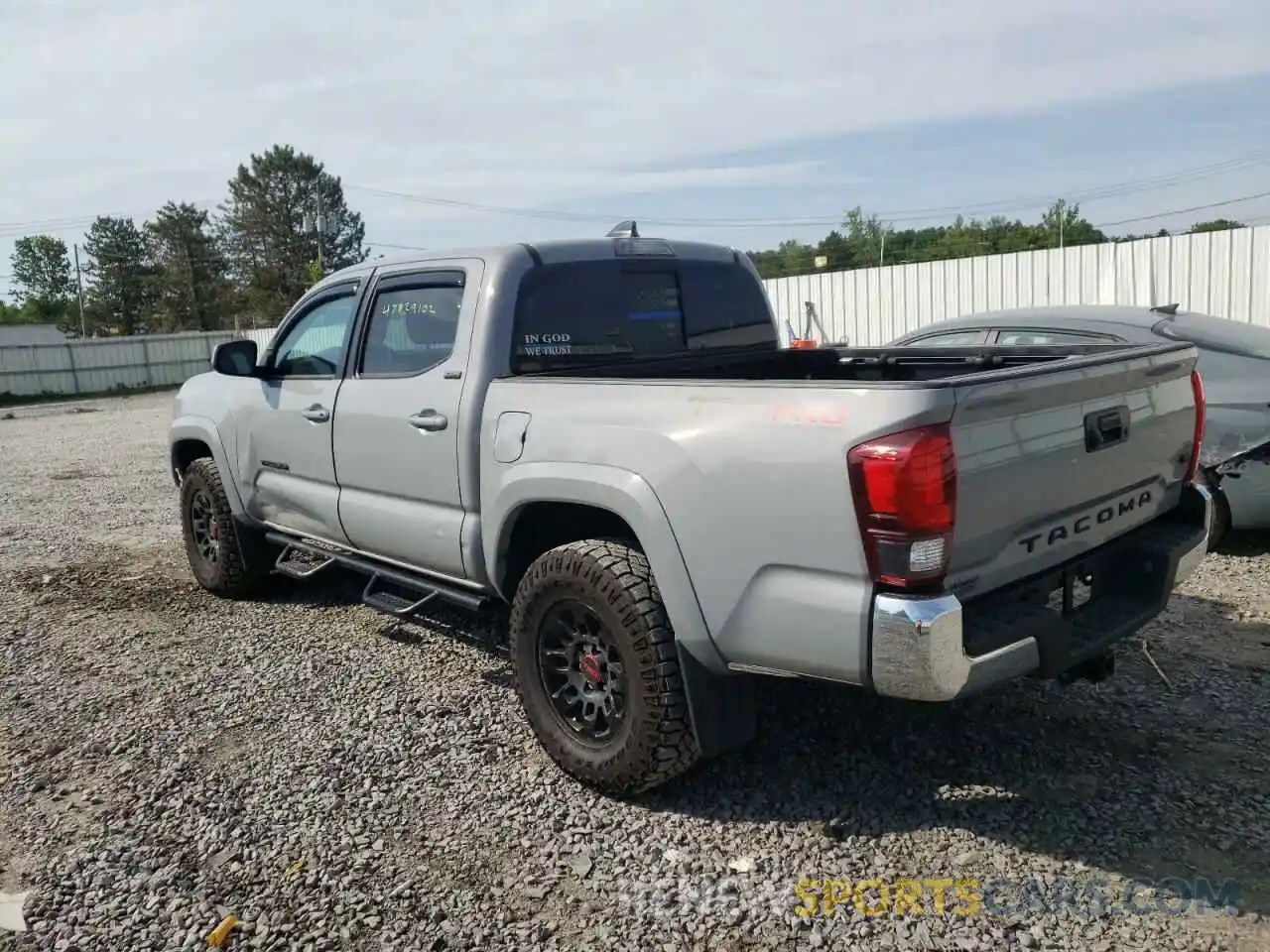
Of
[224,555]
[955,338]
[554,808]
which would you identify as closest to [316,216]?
[224,555]

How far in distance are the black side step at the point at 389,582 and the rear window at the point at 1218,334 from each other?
4.45 metres

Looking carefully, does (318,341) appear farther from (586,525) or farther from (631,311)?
(586,525)

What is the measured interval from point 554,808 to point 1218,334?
508 centimetres

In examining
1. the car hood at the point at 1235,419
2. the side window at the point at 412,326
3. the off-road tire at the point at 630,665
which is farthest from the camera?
the car hood at the point at 1235,419

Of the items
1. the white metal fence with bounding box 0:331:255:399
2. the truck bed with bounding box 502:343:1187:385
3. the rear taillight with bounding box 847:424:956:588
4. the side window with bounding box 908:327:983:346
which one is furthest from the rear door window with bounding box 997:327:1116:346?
the white metal fence with bounding box 0:331:255:399

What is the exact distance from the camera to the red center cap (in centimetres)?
354

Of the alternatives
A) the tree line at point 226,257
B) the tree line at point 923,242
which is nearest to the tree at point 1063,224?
the tree line at point 923,242

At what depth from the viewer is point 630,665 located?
10.9ft

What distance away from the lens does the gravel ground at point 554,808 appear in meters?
2.89

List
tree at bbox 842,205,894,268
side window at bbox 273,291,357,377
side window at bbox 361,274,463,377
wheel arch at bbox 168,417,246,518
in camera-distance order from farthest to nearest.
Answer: tree at bbox 842,205,894,268
wheel arch at bbox 168,417,246,518
side window at bbox 273,291,357,377
side window at bbox 361,274,463,377

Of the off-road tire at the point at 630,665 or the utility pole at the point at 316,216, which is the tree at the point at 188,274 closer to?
the utility pole at the point at 316,216

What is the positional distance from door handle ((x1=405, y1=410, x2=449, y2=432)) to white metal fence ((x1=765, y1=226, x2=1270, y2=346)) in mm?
6511

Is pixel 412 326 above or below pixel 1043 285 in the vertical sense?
above

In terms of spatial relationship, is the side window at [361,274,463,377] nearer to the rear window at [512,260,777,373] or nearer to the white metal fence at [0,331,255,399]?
the rear window at [512,260,777,373]
